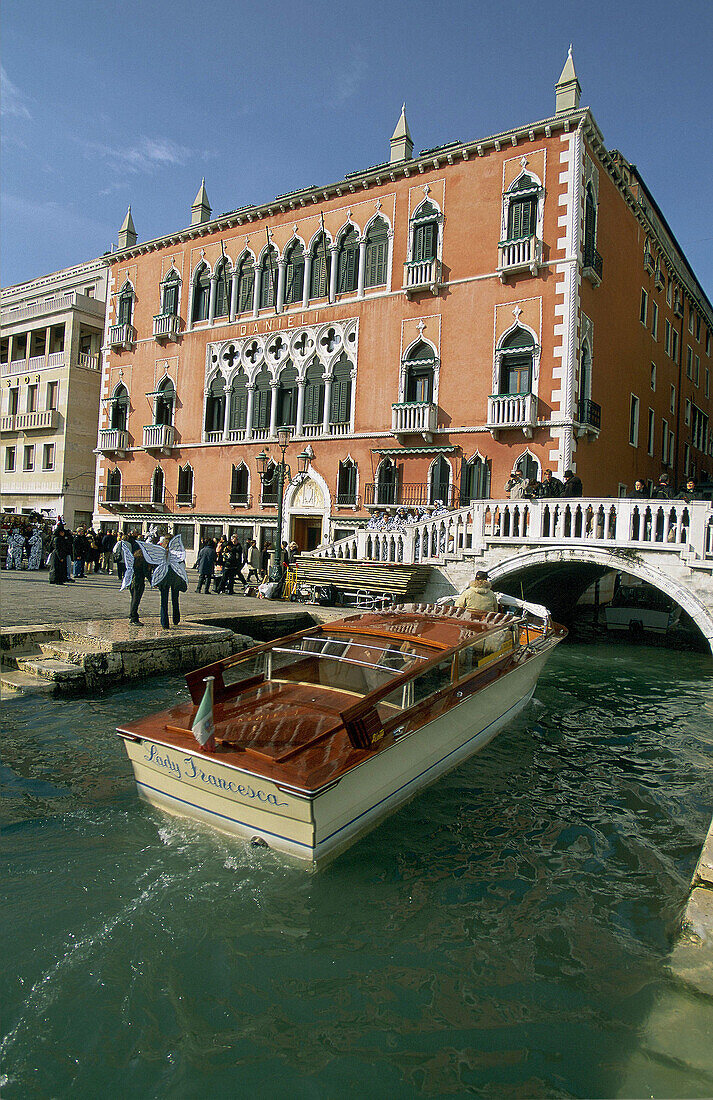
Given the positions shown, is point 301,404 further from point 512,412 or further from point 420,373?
point 512,412

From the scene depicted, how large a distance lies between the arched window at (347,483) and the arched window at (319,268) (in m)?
5.74

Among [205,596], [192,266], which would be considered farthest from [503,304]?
[192,266]

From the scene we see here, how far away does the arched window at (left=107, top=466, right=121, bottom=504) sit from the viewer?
86.0ft

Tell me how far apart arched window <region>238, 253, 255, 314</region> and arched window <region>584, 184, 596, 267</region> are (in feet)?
36.4

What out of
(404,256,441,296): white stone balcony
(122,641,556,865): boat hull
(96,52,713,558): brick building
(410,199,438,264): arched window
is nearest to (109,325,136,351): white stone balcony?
(96,52,713,558): brick building

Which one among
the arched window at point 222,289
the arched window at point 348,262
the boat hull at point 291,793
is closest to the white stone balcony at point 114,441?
the arched window at point 222,289

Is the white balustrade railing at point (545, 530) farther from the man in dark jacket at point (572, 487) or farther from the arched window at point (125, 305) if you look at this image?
the arched window at point (125, 305)

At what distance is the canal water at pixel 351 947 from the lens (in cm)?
273

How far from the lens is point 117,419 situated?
88.1ft

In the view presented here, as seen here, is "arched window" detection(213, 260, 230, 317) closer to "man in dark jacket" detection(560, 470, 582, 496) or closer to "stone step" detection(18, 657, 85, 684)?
"man in dark jacket" detection(560, 470, 582, 496)

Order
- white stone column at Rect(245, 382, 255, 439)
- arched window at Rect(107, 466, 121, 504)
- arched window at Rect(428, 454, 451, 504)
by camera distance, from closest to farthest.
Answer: arched window at Rect(428, 454, 451, 504), white stone column at Rect(245, 382, 255, 439), arched window at Rect(107, 466, 121, 504)

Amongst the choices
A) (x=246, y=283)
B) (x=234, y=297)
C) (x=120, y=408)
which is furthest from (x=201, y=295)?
(x=120, y=408)

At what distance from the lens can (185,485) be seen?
2453 centimetres

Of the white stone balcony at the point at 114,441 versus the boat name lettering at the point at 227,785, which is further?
the white stone balcony at the point at 114,441
